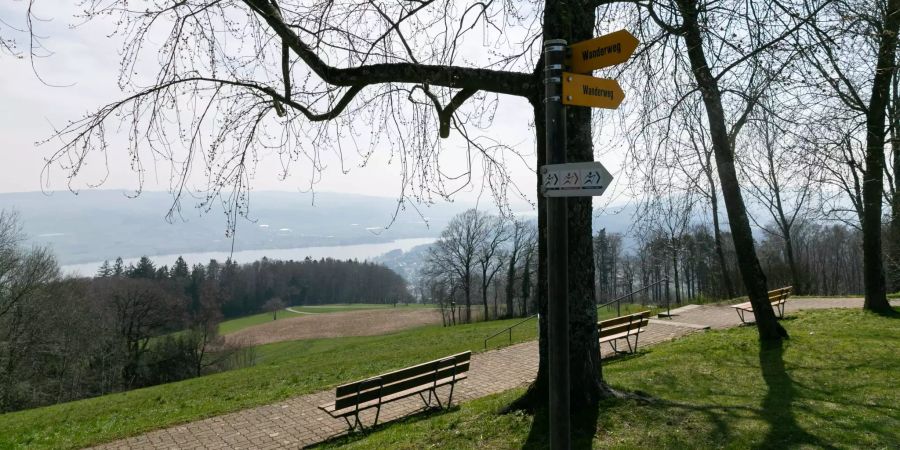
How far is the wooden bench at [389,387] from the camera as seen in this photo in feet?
23.4

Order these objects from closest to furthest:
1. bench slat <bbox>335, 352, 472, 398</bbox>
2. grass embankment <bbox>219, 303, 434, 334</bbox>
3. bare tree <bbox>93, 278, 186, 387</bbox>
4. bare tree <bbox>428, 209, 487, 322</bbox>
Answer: bench slat <bbox>335, 352, 472, 398</bbox> → bare tree <bbox>93, 278, 186, 387</bbox> → bare tree <bbox>428, 209, 487, 322</bbox> → grass embankment <bbox>219, 303, 434, 334</bbox>

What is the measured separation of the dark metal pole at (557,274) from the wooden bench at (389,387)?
4810mm

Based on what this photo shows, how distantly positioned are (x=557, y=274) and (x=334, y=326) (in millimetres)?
63905

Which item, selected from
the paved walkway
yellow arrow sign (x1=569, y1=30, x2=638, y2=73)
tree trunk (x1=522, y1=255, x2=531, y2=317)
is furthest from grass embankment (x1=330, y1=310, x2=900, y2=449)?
tree trunk (x1=522, y1=255, x2=531, y2=317)

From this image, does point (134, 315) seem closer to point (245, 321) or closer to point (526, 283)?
point (245, 321)

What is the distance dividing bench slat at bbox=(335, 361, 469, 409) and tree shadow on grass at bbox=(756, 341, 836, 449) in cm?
432

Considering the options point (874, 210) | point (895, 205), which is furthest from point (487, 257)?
point (874, 210)

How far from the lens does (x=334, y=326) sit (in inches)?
2509

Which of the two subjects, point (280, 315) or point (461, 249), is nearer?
point (461, 249)

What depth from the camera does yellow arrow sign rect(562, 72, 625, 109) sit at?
2738 mm

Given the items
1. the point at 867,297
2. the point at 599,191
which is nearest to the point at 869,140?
the point at 867,297

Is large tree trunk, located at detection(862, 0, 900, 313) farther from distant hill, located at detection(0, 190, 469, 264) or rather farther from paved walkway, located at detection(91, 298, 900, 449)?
distant hill, located at detection(0, 190, 469, 264)

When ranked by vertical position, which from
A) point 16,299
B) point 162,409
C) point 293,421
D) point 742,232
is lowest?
point 162,409

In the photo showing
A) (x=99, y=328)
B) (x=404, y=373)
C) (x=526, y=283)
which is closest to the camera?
(x=404, y=373)
